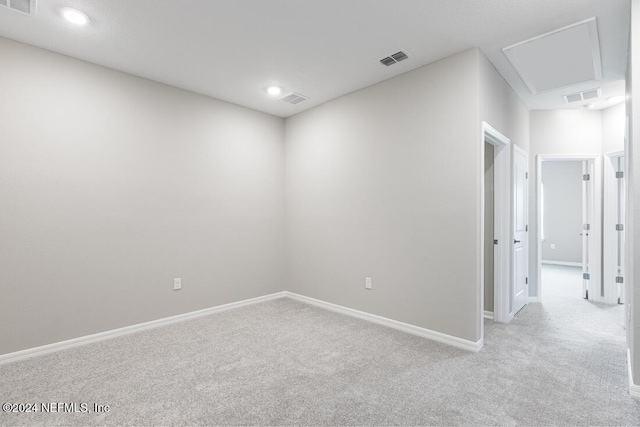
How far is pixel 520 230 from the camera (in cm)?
411

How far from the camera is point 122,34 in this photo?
270 cm

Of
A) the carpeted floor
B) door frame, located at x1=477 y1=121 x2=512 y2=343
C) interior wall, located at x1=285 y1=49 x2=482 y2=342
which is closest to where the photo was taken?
the carpeted floor

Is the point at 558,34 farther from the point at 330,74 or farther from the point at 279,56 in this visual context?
the point at 279,56

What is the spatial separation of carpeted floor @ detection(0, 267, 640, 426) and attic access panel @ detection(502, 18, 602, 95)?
268 centimetres

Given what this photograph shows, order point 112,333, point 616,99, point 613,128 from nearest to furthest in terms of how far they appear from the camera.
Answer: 1. point 112,333
2. point 616,99
3. point 613,128

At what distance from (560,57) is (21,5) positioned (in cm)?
445

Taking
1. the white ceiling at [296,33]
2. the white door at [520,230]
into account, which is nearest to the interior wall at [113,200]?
the white ceiling at [296,33]

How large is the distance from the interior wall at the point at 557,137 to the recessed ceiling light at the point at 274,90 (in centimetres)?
368

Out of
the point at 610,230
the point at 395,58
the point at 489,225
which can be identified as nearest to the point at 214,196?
the point at 395,58

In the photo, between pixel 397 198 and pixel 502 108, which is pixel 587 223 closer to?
pixel 502 108

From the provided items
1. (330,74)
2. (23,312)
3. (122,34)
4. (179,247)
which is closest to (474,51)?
(330,74)

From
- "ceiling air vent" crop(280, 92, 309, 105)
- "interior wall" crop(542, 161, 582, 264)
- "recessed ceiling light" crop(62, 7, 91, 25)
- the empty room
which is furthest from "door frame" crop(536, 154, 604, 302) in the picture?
"recessed ceiling light" crop(62, 7, 91, 25)

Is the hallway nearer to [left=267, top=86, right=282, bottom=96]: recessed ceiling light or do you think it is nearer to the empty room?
the empty room

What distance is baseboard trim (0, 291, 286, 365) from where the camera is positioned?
9.00ft
